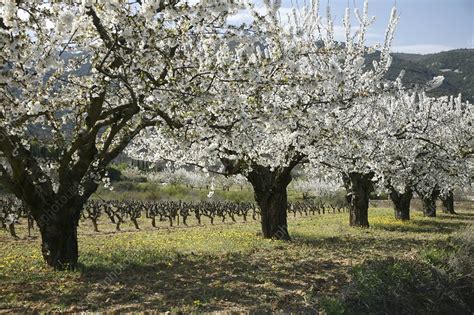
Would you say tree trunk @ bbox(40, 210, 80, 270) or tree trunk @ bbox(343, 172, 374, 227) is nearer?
tree trunk @ bbox(40, 210, 80, 270)

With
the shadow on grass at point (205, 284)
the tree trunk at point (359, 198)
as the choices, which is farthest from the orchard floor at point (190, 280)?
the tree trunk at point (359, 198)

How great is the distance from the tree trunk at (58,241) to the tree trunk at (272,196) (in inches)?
336

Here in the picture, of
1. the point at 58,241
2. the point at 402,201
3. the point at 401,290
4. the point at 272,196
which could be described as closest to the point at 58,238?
the point at 58,241

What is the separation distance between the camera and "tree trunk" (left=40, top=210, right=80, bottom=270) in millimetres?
10508

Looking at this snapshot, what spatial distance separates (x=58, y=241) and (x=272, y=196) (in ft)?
31.1

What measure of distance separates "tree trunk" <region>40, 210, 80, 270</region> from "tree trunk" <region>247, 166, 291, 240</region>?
8538 mm

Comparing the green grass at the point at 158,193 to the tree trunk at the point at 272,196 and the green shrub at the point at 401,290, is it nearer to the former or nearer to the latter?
the tree trunk at the point at 272,196

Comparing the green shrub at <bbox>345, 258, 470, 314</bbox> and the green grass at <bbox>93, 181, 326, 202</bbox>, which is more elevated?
the green grass at <bbox>93, 181, 326, 202</bbox>

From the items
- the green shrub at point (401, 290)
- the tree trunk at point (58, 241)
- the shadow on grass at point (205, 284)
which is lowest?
the green shrub at point (401, 290)

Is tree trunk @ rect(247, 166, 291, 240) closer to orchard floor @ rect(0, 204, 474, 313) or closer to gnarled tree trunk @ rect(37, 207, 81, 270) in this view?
orchard floor @ rect(0, 204, 474, 313)

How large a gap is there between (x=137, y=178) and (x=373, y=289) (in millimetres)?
93119

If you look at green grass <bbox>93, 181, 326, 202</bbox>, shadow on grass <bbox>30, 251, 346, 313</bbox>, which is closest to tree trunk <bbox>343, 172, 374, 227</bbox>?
shadow on grass <bbox>30, 251, 346, 313</bbox>

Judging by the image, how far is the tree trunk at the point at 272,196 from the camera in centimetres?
1800

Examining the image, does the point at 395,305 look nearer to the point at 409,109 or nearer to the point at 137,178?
the point at 409,109
